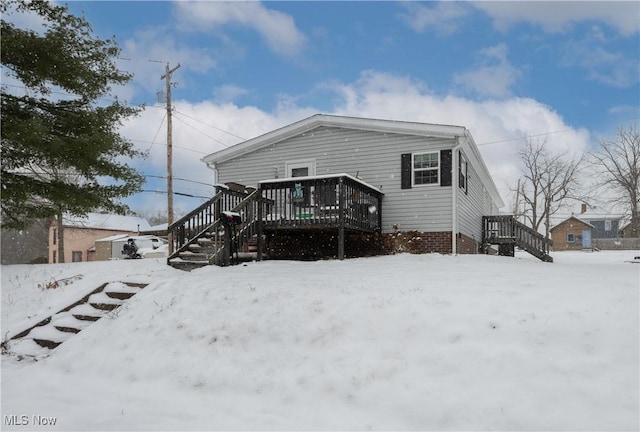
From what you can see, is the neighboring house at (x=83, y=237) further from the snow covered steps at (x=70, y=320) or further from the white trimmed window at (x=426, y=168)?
the snow covered steps at (x=70, y=320)

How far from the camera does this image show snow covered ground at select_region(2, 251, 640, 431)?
14.1 feet

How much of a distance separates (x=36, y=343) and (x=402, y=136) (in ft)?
34.9

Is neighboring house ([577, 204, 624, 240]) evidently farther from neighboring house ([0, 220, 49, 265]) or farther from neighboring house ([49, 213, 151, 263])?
neighboring house ([0, 220, 49, 265])

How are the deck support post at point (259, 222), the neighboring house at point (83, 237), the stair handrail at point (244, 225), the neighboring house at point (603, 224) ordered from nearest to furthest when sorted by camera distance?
1. the stair handrail at point (244, 225)
2. the deck support post at point (259, 222)
3. the neighboring house at point (83, 237)
4. the neighboring house at point (603, 224)

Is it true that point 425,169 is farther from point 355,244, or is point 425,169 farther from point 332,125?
point 332,125

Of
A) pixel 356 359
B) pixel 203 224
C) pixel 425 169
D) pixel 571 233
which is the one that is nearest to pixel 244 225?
pixel 203 224

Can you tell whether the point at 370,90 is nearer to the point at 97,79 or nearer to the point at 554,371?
the point at 97,79

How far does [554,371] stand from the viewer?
14.8 feet

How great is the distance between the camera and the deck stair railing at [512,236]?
1570cm

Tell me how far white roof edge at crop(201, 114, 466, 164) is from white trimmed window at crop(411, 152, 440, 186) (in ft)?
2.16

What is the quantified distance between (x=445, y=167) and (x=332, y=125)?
389cm

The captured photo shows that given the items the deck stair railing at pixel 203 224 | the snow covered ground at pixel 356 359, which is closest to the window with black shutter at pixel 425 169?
the deck stair railing at pixel 203 224

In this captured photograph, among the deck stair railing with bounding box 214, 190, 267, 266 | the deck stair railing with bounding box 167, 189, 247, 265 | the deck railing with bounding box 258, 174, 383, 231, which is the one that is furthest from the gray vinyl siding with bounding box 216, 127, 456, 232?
the deck stair railing with bounding box 167, 189, 247, 265

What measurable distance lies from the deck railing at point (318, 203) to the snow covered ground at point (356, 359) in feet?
11.9
